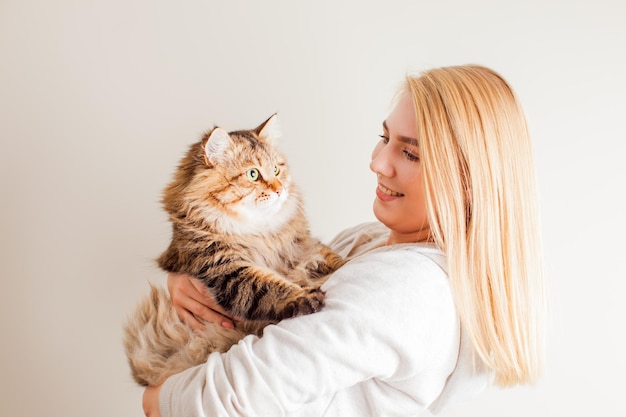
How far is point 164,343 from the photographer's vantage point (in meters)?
1.66

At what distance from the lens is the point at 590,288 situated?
97.7 inches

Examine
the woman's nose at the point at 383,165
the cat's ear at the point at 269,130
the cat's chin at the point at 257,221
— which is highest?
the cat's ear at the point at 269,130

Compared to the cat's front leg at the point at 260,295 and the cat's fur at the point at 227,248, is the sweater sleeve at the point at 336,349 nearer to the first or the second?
the cat's front leg at the point at 260,295

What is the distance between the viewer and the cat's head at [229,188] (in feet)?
5.58

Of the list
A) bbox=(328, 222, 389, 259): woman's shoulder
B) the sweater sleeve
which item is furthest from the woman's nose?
bbox=(328, 222, 389, 259): woman's shoulder

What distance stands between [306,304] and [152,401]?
0.48 metres

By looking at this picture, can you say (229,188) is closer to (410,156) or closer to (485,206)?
(410,156)

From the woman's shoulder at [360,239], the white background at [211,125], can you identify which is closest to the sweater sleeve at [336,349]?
the woman's shoulder at [360,239]

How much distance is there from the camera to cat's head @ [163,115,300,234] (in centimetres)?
170

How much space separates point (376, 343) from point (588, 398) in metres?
1.72

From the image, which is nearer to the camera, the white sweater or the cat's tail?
the white sweater

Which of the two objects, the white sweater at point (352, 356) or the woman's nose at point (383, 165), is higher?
the woman's nose at point (383, 165)

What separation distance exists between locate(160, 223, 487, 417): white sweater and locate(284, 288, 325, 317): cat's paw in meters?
0.03

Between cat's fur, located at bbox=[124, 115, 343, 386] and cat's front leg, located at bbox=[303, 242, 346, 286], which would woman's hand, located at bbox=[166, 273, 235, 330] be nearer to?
cat's fur, located at bbox=[124, 115, 343, 386]
